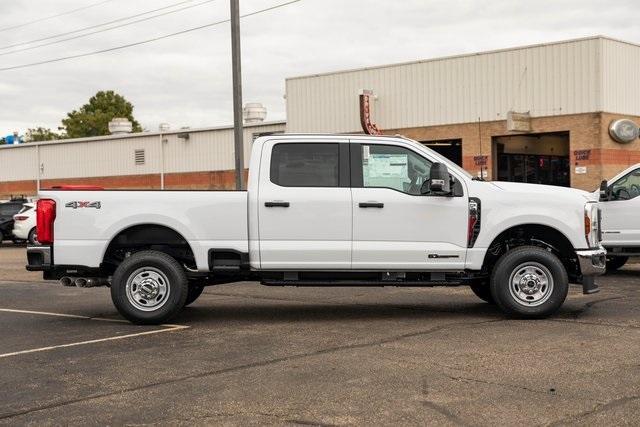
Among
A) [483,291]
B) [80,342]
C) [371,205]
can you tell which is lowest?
[80,342]

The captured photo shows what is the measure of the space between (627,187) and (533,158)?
17630 mm

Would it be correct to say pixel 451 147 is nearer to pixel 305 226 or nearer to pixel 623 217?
pixel 623 217

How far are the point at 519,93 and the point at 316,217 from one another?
2122cm

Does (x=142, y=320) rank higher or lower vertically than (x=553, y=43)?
lower

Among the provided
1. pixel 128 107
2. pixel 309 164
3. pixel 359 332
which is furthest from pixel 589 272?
pixel 128 107

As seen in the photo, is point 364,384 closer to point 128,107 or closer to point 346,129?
point 346,129

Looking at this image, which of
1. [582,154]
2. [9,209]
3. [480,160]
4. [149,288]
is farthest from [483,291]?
[9,209]

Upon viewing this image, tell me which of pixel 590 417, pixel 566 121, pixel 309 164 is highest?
pixel 566 121

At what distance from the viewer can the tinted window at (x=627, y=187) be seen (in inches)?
564

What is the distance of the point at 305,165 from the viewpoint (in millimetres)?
9727

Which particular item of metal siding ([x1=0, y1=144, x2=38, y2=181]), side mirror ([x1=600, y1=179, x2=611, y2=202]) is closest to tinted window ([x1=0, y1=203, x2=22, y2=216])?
metal siding ([x1=0, y1=144, x2=38, y2=181])

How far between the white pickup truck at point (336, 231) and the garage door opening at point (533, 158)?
A: 21.5 meters

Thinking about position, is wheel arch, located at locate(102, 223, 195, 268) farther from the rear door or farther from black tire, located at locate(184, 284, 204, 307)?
black tire, located at locate(184, 284, 204, 307)

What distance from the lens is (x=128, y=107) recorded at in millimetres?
79688
